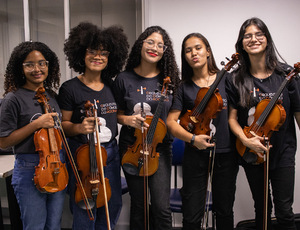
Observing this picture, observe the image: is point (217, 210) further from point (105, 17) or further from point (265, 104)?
point (105, 17)

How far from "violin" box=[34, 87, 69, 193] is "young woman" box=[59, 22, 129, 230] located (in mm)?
180

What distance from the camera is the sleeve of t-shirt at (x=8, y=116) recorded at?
145cm

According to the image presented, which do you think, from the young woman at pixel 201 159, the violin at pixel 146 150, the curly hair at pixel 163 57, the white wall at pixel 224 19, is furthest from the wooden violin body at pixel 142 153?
the white wall at pixel 224 19

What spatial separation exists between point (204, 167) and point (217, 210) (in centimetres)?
33

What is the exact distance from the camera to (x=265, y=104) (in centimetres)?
159

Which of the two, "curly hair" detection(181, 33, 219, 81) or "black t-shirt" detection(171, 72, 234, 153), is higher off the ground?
"curly hair" detection(181, 33, 219, 81)

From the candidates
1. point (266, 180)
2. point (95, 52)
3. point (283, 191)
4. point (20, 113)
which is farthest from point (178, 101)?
point (20, 113)

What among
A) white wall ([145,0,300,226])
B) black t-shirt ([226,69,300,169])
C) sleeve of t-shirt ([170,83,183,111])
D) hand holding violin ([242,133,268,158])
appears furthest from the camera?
white wall ([145,0,300,226])

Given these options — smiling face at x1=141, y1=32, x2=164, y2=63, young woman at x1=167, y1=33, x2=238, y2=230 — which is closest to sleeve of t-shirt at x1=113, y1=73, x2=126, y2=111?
smiling face at x1=141, y1=32, x2=164, y2=63

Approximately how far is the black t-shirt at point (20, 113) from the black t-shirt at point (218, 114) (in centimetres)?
88

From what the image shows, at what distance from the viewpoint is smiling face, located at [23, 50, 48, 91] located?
1.58 m

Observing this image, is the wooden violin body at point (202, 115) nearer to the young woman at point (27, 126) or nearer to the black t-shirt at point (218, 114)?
the black t-shirt at point (218, 114)

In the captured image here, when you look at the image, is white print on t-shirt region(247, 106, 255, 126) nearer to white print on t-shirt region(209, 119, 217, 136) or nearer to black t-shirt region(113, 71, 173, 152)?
white print on t-shirt region(209, 119, 217, 136)

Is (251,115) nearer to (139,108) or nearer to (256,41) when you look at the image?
(256,41)
